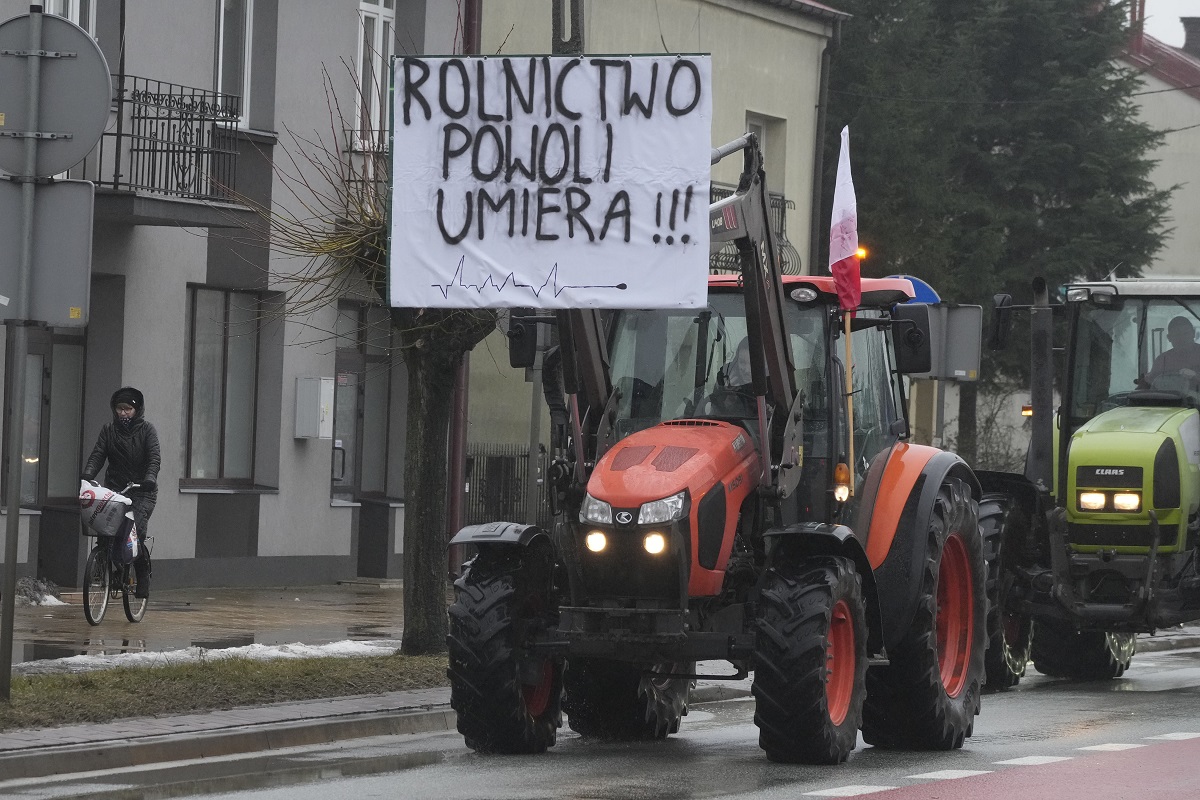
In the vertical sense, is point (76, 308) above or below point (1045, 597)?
above

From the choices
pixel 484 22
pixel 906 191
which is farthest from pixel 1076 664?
pixel 906 191

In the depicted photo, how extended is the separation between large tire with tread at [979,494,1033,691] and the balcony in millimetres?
8399

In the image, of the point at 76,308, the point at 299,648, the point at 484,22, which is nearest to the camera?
the point at 76,308

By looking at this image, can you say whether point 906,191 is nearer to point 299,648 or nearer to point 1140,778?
point 299,648

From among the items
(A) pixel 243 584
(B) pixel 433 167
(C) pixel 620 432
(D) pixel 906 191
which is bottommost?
(A) pixel 243 584

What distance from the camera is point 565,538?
426 inches

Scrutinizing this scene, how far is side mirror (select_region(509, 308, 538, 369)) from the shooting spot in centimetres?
1161

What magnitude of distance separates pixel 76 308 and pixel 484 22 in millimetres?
15701

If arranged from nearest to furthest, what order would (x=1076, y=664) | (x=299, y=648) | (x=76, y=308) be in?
(x=76, y=308) < (x=299, y=648) < (x=1076, y=664)

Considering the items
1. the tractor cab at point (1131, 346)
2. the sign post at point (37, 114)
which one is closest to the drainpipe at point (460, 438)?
the tractor cab at point (1131, 346)

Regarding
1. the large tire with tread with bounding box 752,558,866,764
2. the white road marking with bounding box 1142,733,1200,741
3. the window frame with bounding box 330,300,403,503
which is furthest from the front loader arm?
the window frame with bounding box 330,300,403,503

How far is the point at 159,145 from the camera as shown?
2100 centimetres

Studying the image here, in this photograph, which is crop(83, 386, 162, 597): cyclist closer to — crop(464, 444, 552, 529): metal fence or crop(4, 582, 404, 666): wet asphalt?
crop(4, 582, 404, 666): wet asphalt

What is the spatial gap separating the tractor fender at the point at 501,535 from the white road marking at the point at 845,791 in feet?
6.56
